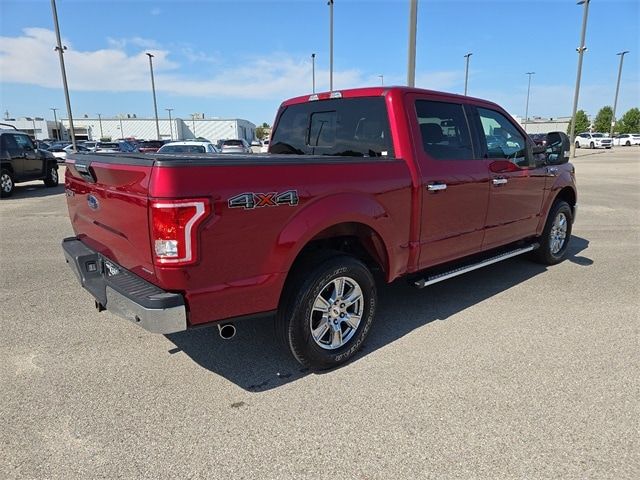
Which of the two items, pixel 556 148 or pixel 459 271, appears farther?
pixel 556 148

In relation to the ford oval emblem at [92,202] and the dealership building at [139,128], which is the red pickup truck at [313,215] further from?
the dealership building at [139,128]

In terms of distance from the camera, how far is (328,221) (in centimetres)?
303

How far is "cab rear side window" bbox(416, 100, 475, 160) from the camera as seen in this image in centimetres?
387

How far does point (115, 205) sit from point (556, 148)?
4.95 metres

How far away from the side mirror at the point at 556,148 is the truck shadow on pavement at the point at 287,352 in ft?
4.63

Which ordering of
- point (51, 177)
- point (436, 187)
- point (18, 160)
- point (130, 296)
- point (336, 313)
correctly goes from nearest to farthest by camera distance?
point (130, 296), point (336, 313), point (436, 187), point (18, 160), point (51, 177)

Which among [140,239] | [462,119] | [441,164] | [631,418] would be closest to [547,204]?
[462,119]

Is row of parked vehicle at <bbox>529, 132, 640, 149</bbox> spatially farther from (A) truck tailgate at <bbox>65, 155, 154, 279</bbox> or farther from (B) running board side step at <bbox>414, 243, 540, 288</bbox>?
(A) truck tailgate at <bbox>65, 155, 154, 279</bbox>

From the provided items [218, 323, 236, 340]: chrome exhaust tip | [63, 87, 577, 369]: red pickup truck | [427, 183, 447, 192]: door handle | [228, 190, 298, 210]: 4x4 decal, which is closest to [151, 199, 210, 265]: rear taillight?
[63, 87, 577, 369]: red pickup truck

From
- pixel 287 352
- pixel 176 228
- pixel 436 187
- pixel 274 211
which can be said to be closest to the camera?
pixel 176 228

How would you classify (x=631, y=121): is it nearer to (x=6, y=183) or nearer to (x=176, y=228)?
(x=6, y=183)

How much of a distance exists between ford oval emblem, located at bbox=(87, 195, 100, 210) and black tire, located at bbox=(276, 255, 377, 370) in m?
1.48

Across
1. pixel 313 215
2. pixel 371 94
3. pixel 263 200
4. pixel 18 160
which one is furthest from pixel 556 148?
pixel 18 160

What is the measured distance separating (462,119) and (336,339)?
2451 mm
